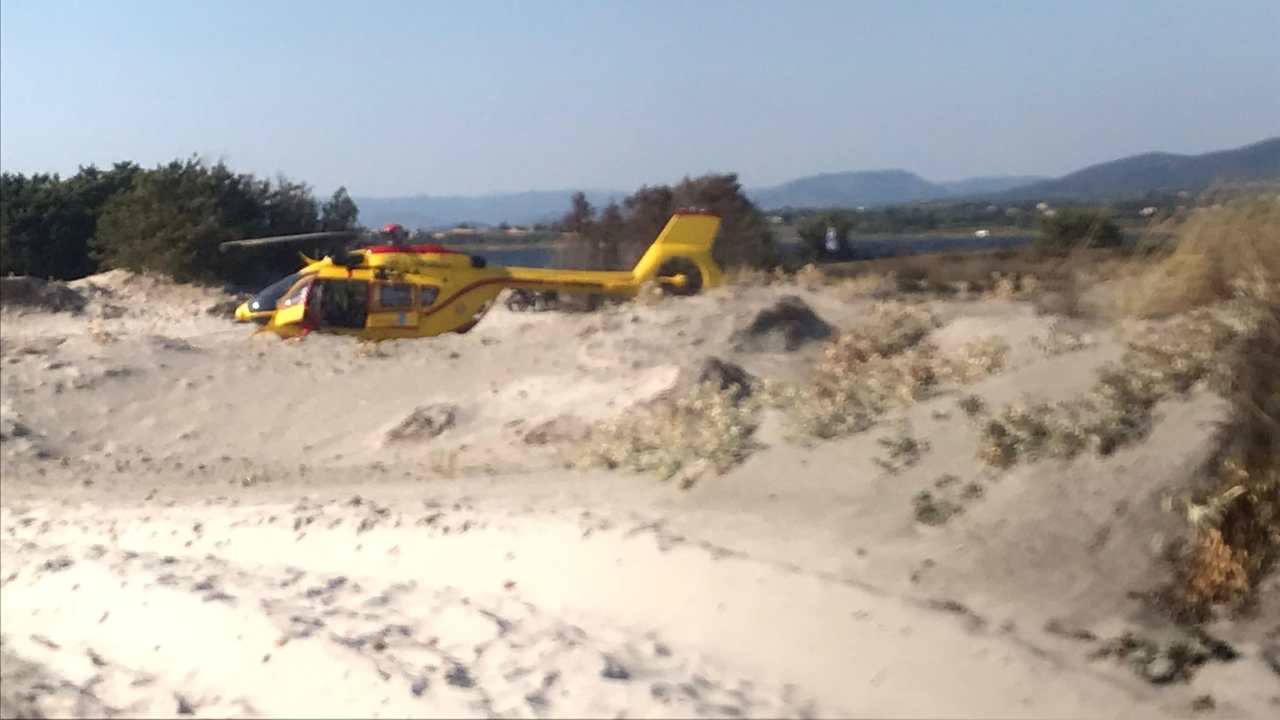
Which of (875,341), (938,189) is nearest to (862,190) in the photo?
(938,189)

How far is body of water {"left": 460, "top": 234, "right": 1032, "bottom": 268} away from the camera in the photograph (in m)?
21.5

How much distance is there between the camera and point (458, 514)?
808 centimetres

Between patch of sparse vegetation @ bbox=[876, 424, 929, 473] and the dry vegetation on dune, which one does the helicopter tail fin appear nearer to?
the dry vegetation on dune

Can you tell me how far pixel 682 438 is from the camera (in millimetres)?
8680

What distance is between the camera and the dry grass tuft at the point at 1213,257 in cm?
655

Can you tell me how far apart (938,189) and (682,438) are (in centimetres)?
3523

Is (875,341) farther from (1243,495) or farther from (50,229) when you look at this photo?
(50,229)

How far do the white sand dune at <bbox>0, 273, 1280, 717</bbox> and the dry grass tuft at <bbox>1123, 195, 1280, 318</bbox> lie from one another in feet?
1.78

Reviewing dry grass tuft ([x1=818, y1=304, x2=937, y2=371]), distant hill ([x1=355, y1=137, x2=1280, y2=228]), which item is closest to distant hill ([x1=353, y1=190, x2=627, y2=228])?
distant hill ([x1=355, y1=137, x2=1280, y2=228])

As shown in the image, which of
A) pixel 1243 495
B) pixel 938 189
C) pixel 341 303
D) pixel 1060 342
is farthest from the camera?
pixel 938 189

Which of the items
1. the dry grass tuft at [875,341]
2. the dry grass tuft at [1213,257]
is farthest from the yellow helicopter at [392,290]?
the dry grass tuft at [1213,257]

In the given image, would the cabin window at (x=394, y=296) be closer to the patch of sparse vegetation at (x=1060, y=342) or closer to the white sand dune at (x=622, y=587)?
the white sand dune at (x=622, y=587)

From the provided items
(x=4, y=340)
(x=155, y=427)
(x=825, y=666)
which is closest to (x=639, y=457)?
(x=825, y=666)

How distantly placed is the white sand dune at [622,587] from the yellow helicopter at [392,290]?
19.4ft
